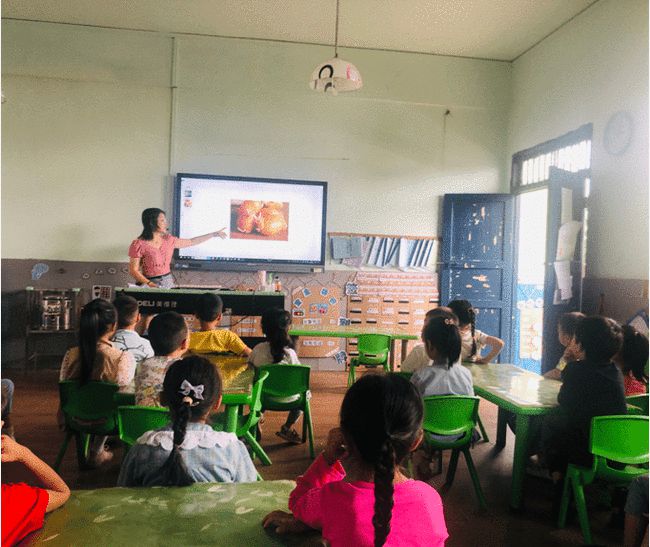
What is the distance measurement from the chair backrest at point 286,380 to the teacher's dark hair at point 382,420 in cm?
196

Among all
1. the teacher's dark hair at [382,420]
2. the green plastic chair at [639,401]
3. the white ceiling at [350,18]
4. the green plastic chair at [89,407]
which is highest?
the white ceiling at [350,18]

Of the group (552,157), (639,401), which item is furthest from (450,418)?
(552,157)

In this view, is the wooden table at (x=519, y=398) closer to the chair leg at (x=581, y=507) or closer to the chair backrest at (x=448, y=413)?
the chair backrest at (x=448, y=413)

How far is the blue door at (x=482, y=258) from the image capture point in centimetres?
614

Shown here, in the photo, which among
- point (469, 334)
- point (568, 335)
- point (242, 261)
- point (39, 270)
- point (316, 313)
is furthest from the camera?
point (316, 313)

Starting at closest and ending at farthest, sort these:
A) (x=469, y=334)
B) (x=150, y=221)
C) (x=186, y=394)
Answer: (x=186, y=394) < (x=469, y=334) < (x=150, y=221)

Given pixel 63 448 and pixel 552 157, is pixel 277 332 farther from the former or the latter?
pixel 552 157

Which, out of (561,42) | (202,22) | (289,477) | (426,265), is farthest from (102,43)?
(289,477)

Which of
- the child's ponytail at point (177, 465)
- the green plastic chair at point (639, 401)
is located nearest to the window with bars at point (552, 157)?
the green plastic chair at point (639, 401)

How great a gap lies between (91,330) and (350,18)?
403cm

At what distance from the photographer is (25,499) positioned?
1.09 m

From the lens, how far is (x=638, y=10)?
13.9 feet

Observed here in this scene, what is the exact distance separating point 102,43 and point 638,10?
4.85m

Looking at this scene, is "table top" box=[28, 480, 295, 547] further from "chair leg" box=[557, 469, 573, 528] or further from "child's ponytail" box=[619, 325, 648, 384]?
"child's ponytail" box=[619, 325, 648, 384]
